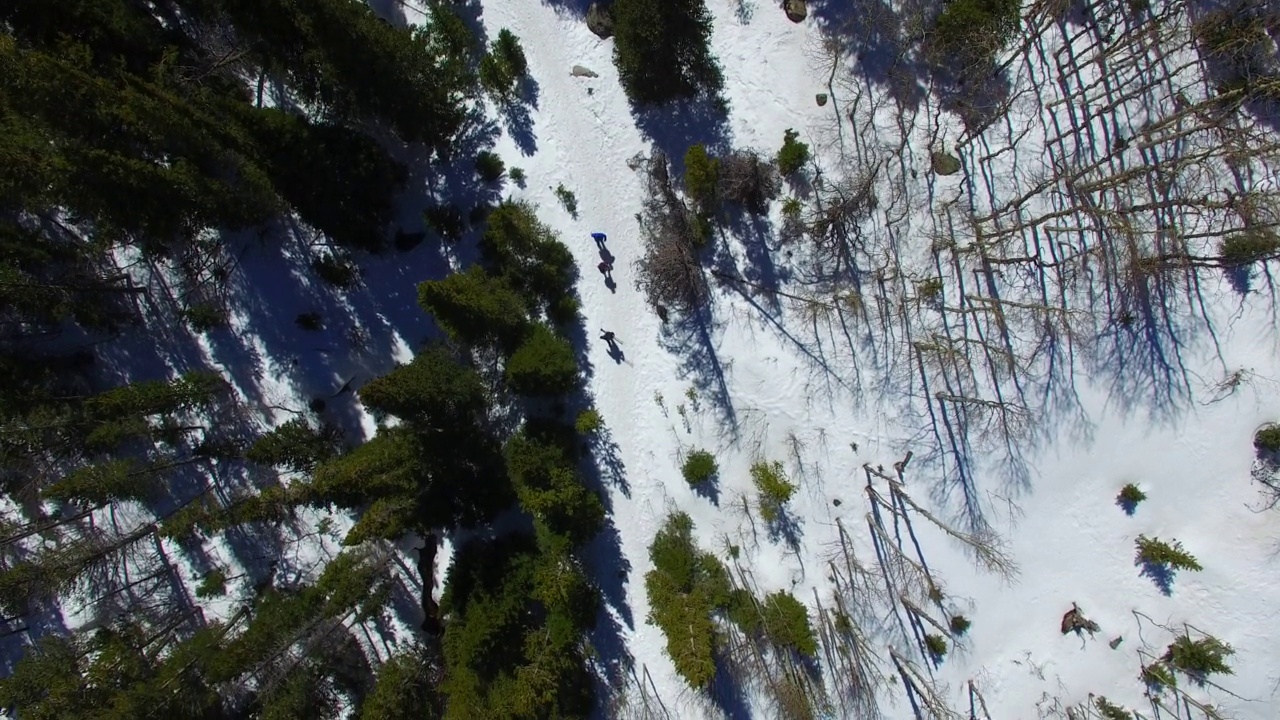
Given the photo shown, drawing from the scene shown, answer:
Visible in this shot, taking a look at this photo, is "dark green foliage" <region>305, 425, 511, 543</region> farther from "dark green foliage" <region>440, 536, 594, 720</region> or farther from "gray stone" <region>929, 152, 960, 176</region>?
"gray stone" <region>929, 152, 960, 176</region>

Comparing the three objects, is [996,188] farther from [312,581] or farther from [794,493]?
[312,581]

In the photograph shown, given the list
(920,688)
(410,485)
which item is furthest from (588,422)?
(920,688)

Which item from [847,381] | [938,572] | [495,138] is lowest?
[938,572]

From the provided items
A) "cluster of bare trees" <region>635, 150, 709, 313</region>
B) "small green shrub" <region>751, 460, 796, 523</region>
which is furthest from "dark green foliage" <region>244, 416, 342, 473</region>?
"small green shrub" <region>751, 460, 796, 523</region>

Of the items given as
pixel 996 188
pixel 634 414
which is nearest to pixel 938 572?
pixel 634 414

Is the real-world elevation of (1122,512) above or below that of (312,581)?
below

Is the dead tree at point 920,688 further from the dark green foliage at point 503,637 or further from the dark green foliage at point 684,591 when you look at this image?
the dark green foliage at point 503,637
